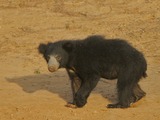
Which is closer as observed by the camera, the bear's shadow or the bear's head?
the bear's head

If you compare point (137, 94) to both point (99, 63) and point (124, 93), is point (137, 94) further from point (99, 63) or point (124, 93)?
point (99, 63)

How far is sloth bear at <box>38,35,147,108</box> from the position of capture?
8758 millimetres

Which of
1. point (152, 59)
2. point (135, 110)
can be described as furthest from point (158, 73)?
point (135, 110)

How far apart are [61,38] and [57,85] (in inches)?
194

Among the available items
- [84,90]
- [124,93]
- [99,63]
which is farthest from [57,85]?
[124,93]

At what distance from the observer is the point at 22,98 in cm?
→ 964

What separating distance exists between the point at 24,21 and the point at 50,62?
30.2ft

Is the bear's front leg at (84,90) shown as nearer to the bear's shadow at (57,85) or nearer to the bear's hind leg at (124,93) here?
the bear's hind leg at (124,93)

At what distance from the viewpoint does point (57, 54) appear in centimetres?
883

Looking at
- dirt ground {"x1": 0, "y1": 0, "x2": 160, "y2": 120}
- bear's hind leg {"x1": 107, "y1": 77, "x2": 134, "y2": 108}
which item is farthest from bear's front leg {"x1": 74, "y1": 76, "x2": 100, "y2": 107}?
bear's hind leg {"x1": 107, "y1": 77, "x2": 134, "y2": 108}

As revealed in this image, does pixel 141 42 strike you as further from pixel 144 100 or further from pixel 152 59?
pixel 144 100

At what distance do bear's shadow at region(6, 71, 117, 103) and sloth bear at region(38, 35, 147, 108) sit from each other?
2.19 ft

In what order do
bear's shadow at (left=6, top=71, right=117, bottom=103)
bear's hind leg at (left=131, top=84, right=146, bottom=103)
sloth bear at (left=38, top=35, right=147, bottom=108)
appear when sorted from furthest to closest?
bear's shadow at (left=6, top=71, right=117, bottom=103) < bear's hind leg at (left=131, top=84, right=146, bottom=103) < sloth bear at (left=38, top=35, right=147, bottom=108)

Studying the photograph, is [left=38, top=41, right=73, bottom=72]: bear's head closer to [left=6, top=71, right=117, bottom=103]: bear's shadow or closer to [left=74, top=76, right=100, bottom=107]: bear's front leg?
[left=74, top=76, right=100, bottom=107]: bear's front leg
